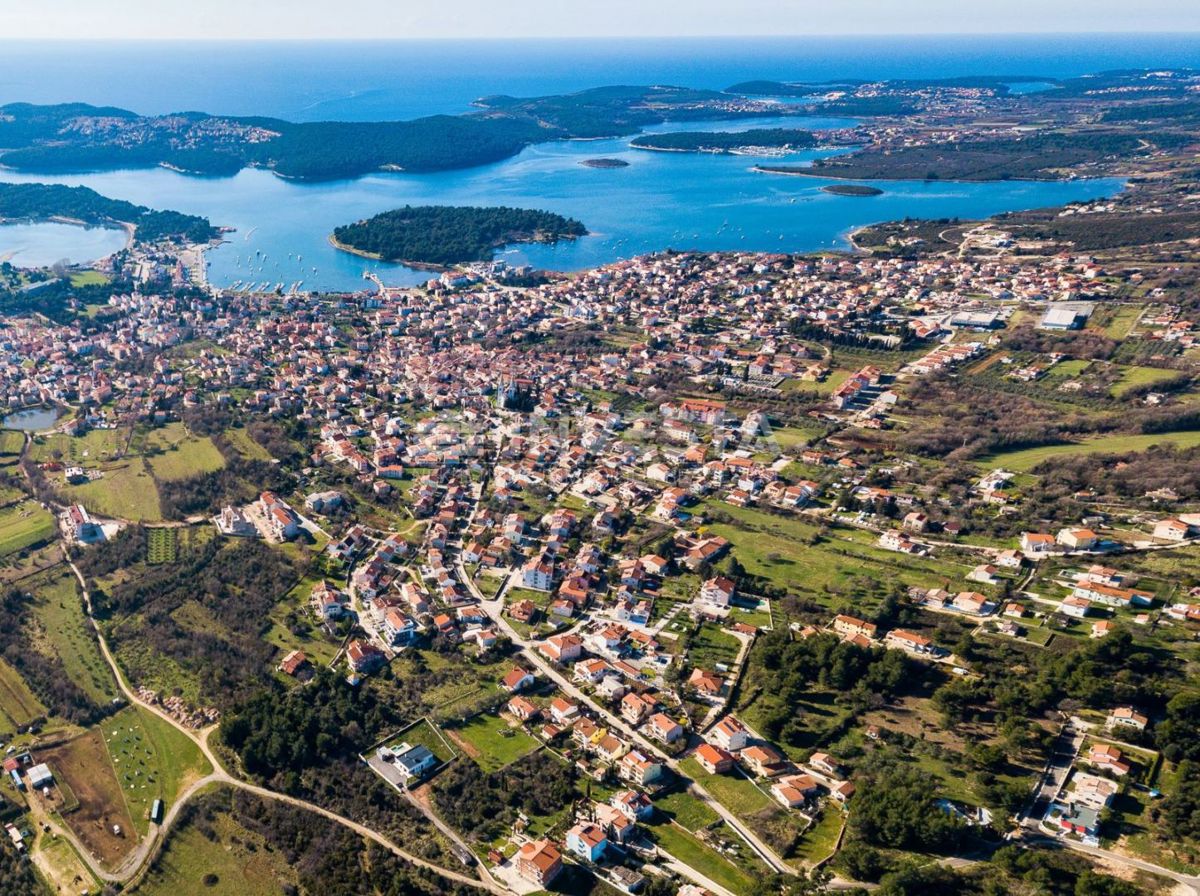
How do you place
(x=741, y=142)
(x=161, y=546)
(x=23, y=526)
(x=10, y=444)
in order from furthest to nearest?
(x=741, y=142) → (x=10, y=444) → (x=23, y=526) → (x=161, y=546)

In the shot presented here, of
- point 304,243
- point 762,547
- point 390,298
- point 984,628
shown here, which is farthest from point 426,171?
point 984,628

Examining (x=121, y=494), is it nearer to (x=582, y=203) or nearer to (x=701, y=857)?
(x=701, y=857)

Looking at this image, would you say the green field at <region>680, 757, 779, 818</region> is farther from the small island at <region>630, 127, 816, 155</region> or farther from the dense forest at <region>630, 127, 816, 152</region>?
the dense forest at <region>630, 127, 816, 152</region>

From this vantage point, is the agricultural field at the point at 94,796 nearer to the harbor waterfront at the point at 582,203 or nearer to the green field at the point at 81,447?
the green field at the point at 81,447

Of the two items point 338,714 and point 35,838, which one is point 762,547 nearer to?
point 338,714

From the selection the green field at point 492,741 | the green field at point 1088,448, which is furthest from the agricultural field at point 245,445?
the green field at point 1088,448

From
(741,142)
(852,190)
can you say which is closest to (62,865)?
(852,190)

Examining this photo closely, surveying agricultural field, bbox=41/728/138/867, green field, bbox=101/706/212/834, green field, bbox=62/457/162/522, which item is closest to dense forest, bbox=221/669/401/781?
green field, bbox=101/706/212/834
